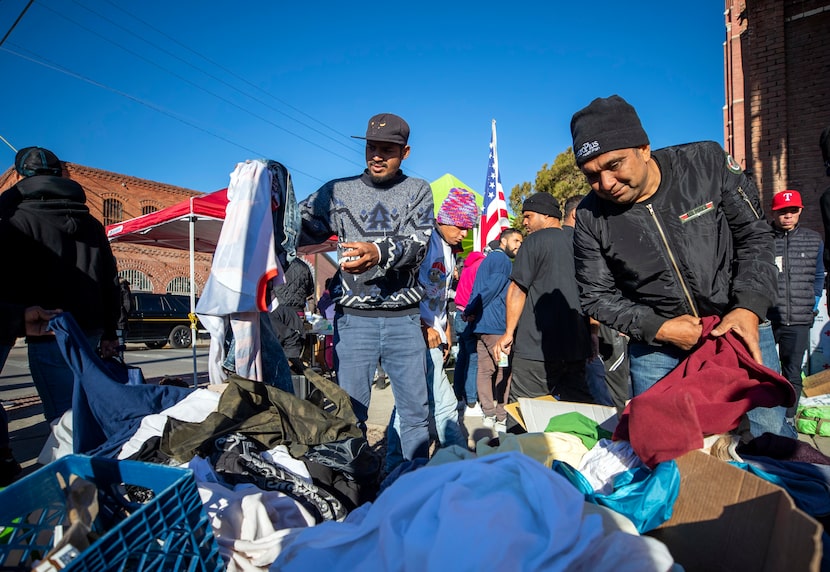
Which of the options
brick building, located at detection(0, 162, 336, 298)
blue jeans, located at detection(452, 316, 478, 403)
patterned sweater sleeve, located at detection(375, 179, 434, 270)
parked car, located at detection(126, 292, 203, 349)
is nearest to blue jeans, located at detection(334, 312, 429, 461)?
patterned sweater sleeve, located at detection(375, 179, 434, 270)

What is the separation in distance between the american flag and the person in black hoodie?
567cm

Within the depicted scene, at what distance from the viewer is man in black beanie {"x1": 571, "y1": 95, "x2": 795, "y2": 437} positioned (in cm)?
199

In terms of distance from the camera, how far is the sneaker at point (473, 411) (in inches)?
208

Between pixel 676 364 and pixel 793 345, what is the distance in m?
3.07

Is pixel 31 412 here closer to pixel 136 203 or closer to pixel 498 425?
pixel 498 425

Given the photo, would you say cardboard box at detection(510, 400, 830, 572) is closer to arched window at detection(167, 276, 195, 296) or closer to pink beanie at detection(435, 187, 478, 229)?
pink beanie at detection(435, 187, 478, 229)

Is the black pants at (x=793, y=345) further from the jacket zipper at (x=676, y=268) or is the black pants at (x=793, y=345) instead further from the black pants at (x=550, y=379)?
the jacket zipper at (x=676, y=268)

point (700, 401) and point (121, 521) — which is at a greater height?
point (700, 401)

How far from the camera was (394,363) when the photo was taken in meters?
2.69

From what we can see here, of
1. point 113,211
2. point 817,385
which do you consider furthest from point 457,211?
point 113,211

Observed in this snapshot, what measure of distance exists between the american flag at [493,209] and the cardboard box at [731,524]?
644 cm

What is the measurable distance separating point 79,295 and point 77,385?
4.05 ft

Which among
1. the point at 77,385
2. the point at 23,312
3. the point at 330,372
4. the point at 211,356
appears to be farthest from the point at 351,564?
the point at 330,372

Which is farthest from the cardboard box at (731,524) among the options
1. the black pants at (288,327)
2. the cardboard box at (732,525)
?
the black pants at (288,327)
